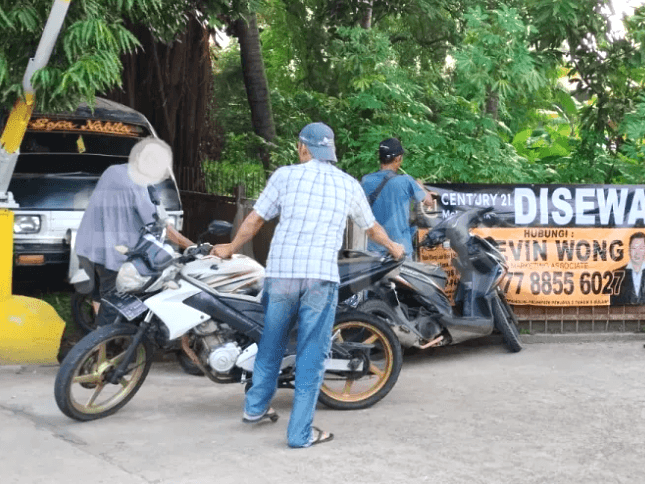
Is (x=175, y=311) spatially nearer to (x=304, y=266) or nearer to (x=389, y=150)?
(x=304, y=266)

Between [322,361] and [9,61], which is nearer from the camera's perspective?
[322,361]

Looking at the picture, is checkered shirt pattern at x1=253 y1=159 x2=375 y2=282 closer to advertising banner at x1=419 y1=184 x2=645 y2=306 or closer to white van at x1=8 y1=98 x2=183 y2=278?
advertising banner at x1=419 y1=184 x2=645 y2=306

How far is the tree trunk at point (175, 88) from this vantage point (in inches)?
699

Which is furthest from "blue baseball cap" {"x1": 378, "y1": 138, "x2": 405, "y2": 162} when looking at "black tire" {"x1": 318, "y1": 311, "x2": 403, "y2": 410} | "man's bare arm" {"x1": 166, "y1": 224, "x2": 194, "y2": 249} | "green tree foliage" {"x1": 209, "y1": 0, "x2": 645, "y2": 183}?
"green tree foliage" {"x1": 209, "y1": 0, "x2": 645, "y2": 183}

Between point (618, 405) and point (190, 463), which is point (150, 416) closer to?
point (190, 463)

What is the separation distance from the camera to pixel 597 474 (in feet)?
19.0

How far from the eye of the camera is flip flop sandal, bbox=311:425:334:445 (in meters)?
6.30

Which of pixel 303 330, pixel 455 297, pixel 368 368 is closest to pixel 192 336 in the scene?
pixel 303 330

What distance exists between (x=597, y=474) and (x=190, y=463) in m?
2.11

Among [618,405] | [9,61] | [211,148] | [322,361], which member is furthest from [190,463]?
[211,148]

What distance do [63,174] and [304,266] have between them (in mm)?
6070

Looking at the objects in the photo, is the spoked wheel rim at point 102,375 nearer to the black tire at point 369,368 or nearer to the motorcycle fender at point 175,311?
the motorcycle fender at point 175,311

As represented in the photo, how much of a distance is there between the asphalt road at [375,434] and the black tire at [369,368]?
0.33ft

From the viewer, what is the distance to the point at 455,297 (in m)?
9.64
